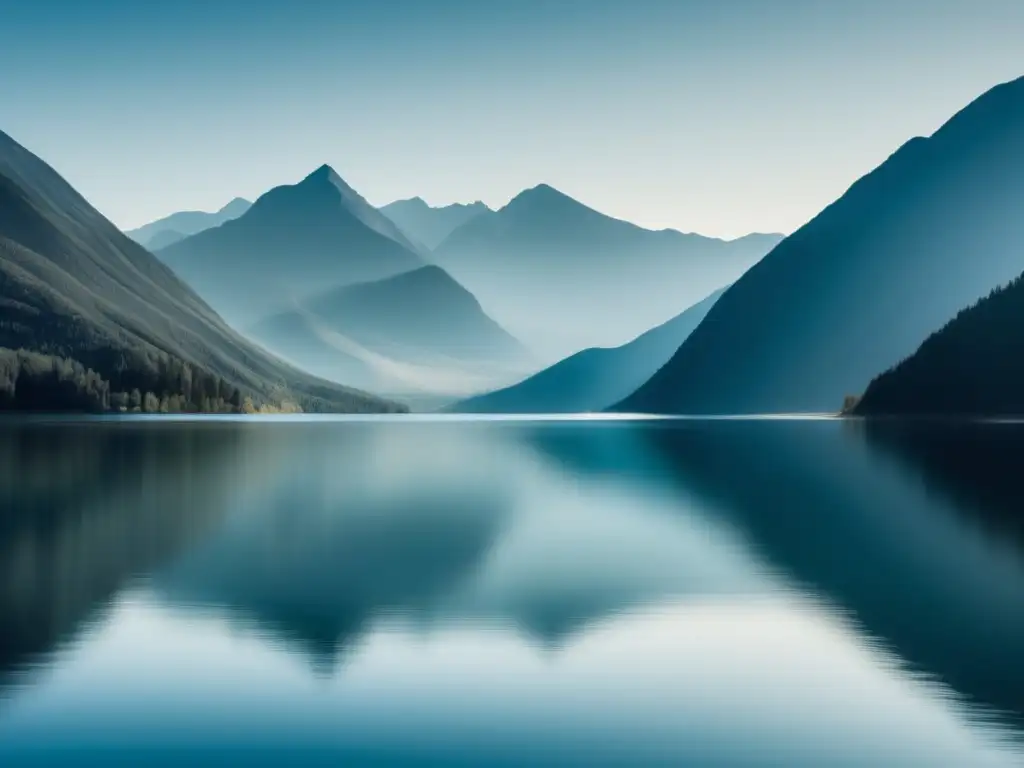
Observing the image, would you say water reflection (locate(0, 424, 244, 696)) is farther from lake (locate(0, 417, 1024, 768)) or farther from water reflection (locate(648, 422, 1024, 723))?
water reflection (locate(648, 422, 1024, 723))

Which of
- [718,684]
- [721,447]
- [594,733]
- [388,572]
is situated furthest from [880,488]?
[721,447]

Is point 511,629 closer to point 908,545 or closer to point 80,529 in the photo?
point 908,545

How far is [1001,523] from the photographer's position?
48.6m

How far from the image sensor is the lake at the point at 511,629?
20.7 m

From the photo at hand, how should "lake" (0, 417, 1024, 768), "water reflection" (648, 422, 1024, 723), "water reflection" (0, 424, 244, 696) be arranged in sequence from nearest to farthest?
"lake" (0, 417, 1024, 768) < "water reflection" (648, 422, 1024, 723) < "water reflection" (0, 424, 244, 696)

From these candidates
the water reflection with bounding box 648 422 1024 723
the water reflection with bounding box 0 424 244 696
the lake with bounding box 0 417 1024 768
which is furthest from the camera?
the water reflection with bounding box 0 424 244 696

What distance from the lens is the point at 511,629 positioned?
2972cm

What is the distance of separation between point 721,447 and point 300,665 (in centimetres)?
10419

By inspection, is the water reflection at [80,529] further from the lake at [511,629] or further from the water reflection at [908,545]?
the water reflection at [908,545]

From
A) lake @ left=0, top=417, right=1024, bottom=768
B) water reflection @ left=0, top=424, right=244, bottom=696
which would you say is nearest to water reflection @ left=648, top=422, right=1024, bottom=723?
lake @ left=0, top=417, right=1024, bottom=768

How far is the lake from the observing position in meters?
20.7

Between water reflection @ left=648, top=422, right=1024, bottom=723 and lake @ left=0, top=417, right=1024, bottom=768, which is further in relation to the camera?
water reflection @ left=648, top=422, right=1024, bottom=723

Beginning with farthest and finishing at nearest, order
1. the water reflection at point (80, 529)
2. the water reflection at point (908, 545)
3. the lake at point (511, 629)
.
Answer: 1. the water reflection at point (80, 529)
2. the water reflection at point (908, 545)
3. the lake at point (511, 629)

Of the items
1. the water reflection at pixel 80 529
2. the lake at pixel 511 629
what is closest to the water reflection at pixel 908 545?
the lake at pixel 511 629
